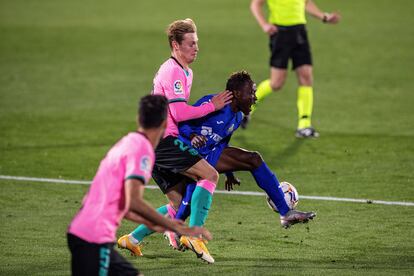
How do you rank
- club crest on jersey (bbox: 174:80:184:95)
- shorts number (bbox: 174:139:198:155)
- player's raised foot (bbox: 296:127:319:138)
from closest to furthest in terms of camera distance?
club crest on jersey (bbox: 174:80:184:95) < shorts number (bbox: 174:139:198:155) < player's raised foot (bbox: 296:127:319:138)

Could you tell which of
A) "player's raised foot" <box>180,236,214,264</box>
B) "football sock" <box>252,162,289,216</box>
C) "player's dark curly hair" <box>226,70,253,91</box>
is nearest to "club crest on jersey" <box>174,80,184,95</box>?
"player's dark curly hair" <box>226,70,253,91</box>

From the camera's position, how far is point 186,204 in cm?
1058

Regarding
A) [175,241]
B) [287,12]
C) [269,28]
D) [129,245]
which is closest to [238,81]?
[175,241]

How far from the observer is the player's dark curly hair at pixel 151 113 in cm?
752

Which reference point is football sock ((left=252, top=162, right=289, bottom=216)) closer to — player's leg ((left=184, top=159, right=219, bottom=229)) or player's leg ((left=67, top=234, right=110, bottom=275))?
player's leg ((left=184, top=159, right=219, bottom=229))

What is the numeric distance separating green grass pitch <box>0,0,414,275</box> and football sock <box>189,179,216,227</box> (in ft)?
1.57

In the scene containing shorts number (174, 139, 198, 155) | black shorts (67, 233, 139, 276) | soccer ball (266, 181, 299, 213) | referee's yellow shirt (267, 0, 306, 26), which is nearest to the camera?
black shorts (67, 233, 139, 276)

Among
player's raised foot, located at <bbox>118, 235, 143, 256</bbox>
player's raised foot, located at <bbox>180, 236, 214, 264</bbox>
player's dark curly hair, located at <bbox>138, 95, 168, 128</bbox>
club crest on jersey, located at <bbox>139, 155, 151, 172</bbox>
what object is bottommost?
player's raised foot, located at <bbox>118, 235, 143, 256</bbox>

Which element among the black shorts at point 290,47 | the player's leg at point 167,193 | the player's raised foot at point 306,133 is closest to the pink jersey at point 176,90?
the player's leg at point 167,193

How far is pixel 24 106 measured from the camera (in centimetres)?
1923

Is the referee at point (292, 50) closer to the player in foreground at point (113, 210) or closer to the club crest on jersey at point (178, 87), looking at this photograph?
the club crest on jersey at point (178, 87)

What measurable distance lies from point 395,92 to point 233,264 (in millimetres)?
10974

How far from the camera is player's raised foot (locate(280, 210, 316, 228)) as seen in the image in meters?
10.6

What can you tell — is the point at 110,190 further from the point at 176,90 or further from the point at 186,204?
the point at 186,204
